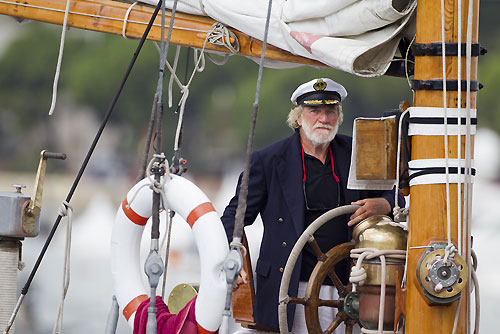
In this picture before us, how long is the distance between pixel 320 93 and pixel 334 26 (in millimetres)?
433

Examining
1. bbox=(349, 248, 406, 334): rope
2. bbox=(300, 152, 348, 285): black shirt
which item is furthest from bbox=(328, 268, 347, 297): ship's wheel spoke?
bbox=(349, 248, 406, 334): rope

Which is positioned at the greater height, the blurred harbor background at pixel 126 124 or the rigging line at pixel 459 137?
the blurred harbor background at pixel 126 124

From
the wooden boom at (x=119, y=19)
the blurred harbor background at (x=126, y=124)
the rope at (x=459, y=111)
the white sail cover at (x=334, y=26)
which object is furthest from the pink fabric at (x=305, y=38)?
the blurred harbor background at (x=126, y=124)

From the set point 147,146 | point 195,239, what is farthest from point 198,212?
point 147,146

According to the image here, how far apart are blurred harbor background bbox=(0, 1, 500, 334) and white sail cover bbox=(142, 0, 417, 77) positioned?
74.4ft

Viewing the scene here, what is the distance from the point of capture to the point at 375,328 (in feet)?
11.2

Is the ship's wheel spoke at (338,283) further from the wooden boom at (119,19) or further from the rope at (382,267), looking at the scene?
the wooden boom at (119,19)

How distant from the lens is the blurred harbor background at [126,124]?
98.9 feet

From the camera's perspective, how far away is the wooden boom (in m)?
3.85

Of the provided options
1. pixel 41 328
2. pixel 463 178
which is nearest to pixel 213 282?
pixel 463 178

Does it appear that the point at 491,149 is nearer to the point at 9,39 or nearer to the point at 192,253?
the point at 192,253

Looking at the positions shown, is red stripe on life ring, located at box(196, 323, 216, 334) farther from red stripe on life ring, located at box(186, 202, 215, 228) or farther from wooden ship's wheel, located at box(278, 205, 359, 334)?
wooden ship's wheel, located at box(278, 205, 359, 334)

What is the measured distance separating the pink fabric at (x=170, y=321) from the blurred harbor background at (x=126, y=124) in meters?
22.8

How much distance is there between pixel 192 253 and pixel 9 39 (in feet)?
59.9
